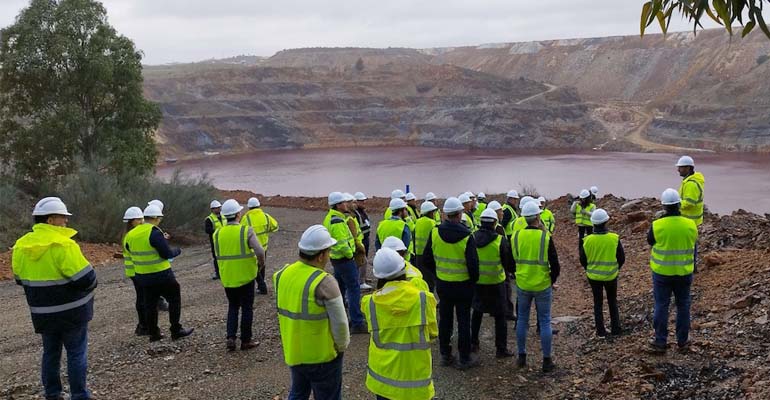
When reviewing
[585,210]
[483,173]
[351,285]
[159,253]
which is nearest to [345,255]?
[351,285]

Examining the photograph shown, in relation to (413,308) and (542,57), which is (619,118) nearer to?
(542,57)

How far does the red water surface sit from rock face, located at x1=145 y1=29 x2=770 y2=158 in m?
4.85

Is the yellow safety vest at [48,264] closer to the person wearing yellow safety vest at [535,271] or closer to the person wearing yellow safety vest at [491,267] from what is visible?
the person wearing yellow safety vest at [491,267]

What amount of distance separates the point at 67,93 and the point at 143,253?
54.0ft

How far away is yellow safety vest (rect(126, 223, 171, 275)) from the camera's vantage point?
677 cm

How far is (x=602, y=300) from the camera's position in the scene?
7.36m

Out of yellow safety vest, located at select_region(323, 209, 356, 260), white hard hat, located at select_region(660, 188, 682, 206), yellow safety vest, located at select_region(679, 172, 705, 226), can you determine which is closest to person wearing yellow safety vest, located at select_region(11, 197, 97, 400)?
yellow safety vest, located at select_region(323, 209, 356, 260)

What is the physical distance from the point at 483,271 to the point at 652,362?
A: 1.82 m

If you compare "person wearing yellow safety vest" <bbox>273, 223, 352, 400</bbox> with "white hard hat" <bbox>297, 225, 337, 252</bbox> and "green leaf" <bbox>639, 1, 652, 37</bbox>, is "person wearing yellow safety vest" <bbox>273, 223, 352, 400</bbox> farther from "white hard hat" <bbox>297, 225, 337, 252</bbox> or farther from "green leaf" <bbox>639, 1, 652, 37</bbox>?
"green leaf" <bbox>639, 1, 652, 37</bbox>

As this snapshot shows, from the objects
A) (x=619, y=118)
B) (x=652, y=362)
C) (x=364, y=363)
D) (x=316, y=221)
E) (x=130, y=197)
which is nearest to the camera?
(x=652, y=362)

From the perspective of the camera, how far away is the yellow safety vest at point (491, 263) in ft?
21.4

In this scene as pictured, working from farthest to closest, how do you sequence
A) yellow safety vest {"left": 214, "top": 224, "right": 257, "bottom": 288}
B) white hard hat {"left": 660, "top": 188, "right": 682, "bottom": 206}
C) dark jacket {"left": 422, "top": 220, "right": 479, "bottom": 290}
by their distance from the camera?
yellow safety vest {"left": 214, "top": 224, "right": 257, "bottom": 288} < white hard hat {"left": 660, "top": 188, "right": 682, "bottom": 206} < dark jacket {"left": 422, "top": 220, "right": 479, "bottom": 290}

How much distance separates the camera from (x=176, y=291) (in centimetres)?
712

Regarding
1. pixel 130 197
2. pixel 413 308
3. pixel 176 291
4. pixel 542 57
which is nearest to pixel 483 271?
pixel 413 308
